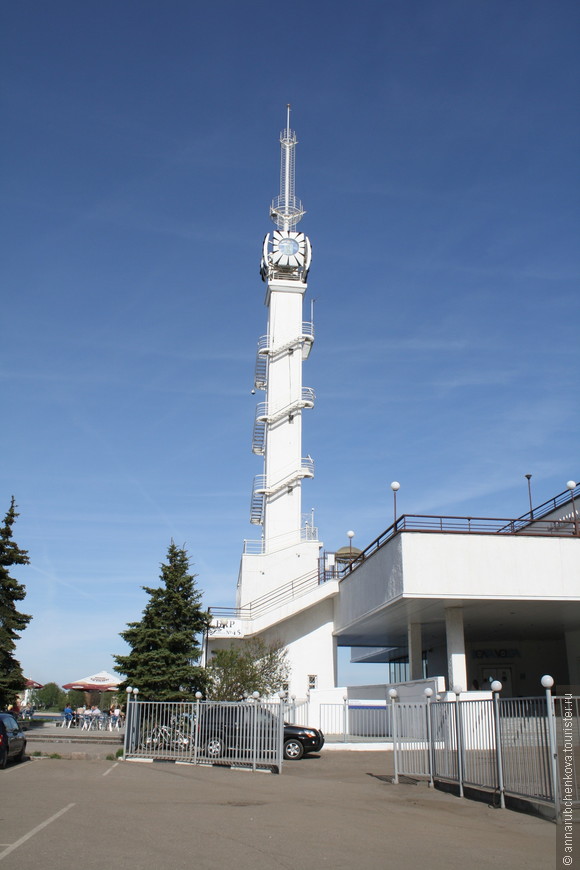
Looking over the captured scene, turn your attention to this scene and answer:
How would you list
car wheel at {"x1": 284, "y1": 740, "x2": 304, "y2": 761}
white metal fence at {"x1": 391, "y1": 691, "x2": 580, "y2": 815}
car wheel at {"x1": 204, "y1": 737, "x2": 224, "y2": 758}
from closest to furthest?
1. white metal fence at {"x1": 391, "y1": 691, "x2": 580, "y2": 815}
2. car wheel at {"x1": 204, "y1": 737, "x2": 224, "y2": 758}
3. car wheel at {"x1": 284, "y1": 740, "x2": 304, "y2": 761}

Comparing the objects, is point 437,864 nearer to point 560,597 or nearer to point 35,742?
point 560,597

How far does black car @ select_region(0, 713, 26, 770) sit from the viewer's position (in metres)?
18.3

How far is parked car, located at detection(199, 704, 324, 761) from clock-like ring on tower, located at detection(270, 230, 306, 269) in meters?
34.2

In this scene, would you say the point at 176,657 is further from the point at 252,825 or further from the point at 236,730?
the point at 252,825

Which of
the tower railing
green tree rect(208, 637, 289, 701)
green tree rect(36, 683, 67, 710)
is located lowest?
green tree rect(36, 683, 67, 710)

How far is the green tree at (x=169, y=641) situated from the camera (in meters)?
26.7

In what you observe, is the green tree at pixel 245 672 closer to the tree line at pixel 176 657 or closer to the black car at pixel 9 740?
the tree line at pixel 176 657

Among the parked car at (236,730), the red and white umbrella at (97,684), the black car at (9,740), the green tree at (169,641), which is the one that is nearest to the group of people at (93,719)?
the red and white umbrella at (97,684)

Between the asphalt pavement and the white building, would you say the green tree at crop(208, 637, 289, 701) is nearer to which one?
the white building

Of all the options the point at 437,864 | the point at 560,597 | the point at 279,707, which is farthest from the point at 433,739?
the point at 560,597

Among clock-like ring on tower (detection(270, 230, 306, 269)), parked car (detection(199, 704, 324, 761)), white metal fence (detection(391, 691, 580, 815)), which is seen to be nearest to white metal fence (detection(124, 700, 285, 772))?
parked car (detection(199, 704, 324, 761))

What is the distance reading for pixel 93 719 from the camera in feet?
122

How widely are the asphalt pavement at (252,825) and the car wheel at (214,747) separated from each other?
8.70 ft

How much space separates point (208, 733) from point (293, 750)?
3300 millimetres
